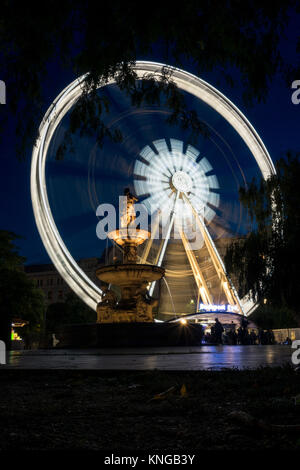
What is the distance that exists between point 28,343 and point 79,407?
44705 millimetres

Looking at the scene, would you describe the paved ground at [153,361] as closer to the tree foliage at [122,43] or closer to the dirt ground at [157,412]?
the dirt ground at [157,412]

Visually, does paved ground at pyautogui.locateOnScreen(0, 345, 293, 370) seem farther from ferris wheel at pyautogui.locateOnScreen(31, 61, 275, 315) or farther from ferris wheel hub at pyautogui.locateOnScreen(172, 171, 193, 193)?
ferris wheel hub at pyautogui.locateOnScreen(172, 171, 193, 193)

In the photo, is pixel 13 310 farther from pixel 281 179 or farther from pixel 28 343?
pixel 28 343

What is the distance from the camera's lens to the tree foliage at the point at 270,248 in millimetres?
10094

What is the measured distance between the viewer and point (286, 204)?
10164 mm

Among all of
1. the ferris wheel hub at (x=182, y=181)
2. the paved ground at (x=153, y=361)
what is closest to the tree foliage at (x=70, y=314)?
the ferris wheel hub at (x=182, y=181)

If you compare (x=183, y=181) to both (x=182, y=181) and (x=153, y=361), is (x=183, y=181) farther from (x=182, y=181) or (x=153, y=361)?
(x=153, y=361)

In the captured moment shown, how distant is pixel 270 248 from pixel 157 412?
8.78 meters

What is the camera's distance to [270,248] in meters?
10.7

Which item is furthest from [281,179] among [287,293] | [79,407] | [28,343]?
[28,343]

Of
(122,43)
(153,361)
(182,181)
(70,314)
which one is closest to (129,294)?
(182,181)

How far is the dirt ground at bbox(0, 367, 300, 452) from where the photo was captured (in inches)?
70.8

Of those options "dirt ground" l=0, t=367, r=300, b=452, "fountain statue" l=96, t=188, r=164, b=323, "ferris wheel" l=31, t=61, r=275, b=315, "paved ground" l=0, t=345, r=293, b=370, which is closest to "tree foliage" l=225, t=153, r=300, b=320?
"paved ground" l=0, t=345, r=293, b=370

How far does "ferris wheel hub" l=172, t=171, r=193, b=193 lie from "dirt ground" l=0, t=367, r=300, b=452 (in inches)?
901
